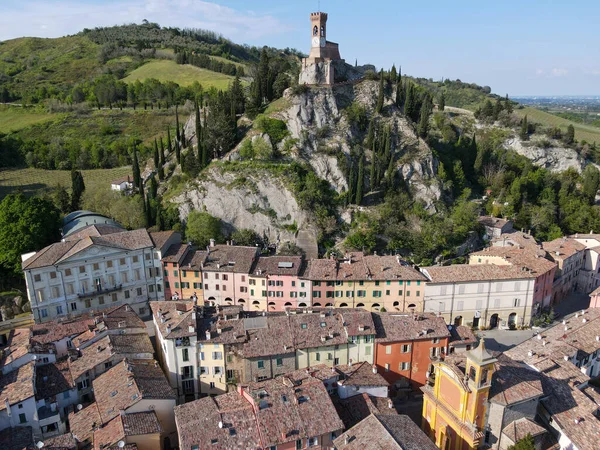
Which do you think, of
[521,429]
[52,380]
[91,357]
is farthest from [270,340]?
[521,429]

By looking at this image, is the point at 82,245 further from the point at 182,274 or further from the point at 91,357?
the point at 91,357

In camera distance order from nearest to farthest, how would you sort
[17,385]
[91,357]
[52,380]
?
[17,385] → [52,380] → [91,357]

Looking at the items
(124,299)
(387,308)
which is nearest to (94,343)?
(124,299)

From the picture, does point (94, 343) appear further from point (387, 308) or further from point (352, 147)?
point (352, 147)

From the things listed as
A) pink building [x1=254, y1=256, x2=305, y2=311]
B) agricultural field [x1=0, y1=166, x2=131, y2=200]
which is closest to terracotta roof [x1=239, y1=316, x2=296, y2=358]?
pink building [x1=254, y1=256, x2=305, y2=311]

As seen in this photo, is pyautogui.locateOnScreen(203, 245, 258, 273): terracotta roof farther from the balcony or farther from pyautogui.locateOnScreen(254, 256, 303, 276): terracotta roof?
the balcony

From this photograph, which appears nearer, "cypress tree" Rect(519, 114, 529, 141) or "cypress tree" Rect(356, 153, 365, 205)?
"cypress tree" Rect(356, 153, 365, 205)
